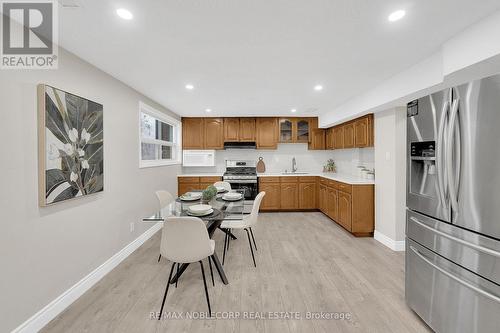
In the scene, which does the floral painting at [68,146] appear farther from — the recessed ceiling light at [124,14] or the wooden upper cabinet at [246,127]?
the wooden upper cabinet at [246,127]

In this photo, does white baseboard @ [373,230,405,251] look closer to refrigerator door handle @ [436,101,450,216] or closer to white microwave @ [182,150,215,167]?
refrigerator door handle @ [436,101,450,216]

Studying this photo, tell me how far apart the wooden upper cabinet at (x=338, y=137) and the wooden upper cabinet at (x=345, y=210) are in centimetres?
127

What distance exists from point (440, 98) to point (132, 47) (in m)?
2.60

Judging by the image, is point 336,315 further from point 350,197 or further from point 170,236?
point 350,197

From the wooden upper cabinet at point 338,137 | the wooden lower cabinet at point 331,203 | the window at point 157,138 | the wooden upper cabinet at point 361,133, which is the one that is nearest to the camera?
the window at point 157,138

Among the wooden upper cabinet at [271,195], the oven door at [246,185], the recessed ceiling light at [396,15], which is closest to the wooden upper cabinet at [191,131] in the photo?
the oven door at [246,185]

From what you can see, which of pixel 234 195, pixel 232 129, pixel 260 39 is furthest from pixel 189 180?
pixel 260 39

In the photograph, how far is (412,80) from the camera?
98.3 inches

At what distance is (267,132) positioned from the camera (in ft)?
18.2

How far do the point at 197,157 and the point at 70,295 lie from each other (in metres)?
3.79

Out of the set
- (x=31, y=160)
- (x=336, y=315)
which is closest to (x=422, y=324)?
(x=336, y=315)

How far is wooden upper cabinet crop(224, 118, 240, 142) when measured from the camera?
18.1 feet

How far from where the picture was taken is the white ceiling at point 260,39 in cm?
152

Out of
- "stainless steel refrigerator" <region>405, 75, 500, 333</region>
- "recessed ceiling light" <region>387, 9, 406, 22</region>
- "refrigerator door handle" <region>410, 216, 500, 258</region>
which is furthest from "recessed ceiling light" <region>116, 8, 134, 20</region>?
"refrigerator door handle" <region>410, 216, 500, 258</region>
